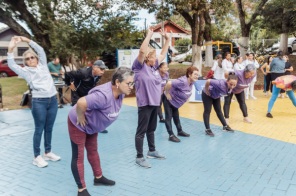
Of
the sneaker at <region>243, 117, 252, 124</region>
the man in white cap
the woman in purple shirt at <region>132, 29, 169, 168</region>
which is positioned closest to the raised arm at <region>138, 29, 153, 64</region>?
the woman in purple shirt at <region>132, 29, 169, 168</region>

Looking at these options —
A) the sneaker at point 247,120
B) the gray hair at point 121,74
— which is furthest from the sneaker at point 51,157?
the sneaker at point 247,120

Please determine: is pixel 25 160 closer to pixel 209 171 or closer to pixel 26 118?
pixel 209 171

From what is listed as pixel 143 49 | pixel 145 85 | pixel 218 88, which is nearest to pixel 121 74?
pixel 143 49

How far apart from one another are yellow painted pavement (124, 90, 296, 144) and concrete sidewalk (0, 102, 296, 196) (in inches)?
17.8

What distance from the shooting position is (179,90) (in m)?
5.61

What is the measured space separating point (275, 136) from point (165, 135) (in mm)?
2178

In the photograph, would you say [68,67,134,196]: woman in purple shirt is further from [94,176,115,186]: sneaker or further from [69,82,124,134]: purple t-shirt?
[94,176,115,186]: sneaker

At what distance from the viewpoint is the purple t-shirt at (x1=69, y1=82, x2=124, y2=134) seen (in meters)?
3.04

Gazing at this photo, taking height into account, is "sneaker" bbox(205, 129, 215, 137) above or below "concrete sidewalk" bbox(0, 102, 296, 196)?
above

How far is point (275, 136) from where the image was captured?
19.9 ft

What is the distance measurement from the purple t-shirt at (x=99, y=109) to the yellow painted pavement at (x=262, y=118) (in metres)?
3.80

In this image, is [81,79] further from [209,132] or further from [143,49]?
[209,132]

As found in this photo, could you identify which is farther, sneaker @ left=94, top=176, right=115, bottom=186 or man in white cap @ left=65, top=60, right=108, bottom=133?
man in white cap @ left=65, top=60, right=108, bottom=133

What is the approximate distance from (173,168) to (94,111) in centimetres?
173
